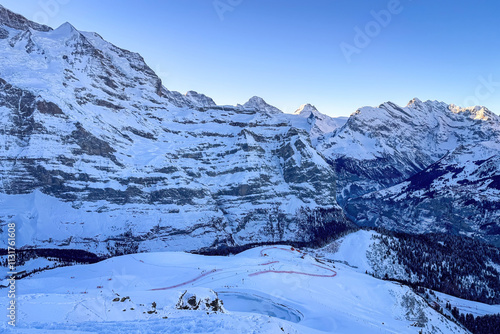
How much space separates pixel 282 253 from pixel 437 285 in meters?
77.6

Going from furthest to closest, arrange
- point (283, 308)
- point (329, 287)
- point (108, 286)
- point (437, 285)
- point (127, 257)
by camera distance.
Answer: point (437, 285) < point (127, 257) < point (329, 287) < point (108, 286) < point (283, 308)

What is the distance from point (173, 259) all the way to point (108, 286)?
27.4m

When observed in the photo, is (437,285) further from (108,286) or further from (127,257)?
(108,286)

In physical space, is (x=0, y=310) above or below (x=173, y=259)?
above

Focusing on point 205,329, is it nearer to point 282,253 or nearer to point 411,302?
point 411,302

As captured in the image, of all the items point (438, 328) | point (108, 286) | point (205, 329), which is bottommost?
point (438, 328)

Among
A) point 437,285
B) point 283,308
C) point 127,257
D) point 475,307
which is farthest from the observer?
point 437,285

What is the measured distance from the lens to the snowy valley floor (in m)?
29.4

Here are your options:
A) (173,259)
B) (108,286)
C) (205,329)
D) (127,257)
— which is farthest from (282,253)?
(205,329)

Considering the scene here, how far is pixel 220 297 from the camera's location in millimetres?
66438

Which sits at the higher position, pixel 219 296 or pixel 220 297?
pixel 219 296

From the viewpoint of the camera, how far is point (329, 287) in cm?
8544

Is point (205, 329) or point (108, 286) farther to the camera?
point (108, 286)

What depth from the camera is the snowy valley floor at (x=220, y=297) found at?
96.6 ft
